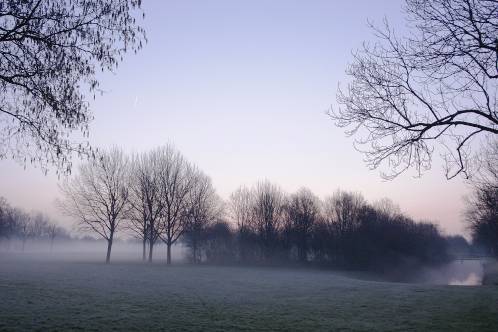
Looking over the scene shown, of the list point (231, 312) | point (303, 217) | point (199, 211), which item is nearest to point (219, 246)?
point (199, 211)

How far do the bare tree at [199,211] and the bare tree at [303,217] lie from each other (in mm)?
14575

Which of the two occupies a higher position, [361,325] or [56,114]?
[56,114]

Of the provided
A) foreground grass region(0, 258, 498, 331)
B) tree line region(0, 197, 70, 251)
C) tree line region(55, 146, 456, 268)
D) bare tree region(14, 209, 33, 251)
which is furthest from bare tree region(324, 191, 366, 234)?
bare tree region(14, 209, 33, 251)

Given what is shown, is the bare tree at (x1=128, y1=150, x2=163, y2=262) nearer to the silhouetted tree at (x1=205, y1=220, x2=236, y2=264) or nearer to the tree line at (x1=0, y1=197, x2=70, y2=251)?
the silhouetted tree at (x1=205, y1=220, x2=236, y2=264)

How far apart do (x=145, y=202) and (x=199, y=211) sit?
384 inches

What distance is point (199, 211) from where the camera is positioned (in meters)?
57.8

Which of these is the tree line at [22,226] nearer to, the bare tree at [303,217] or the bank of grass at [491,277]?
the bare tree at [303,217]

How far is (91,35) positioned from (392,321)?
43.8ft

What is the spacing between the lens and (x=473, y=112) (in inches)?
357

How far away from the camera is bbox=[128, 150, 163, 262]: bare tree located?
51156 mm

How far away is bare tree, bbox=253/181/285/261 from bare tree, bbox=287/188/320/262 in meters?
2.54

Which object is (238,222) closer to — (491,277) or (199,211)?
(199,211)

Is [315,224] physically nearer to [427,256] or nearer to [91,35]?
[427,256]

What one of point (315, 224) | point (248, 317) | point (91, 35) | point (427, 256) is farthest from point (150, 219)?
point (427, 256)
